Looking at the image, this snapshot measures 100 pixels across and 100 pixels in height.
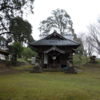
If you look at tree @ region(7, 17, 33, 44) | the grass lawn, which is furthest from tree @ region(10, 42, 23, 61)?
the grass lawn

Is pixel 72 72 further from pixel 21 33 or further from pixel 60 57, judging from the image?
pixel 21 33

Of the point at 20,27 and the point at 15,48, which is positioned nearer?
the point at 20,27

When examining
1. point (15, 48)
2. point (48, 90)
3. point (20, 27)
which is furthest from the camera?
point (15, 48)

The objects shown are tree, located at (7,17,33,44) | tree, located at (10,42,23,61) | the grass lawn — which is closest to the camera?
the grass lawn

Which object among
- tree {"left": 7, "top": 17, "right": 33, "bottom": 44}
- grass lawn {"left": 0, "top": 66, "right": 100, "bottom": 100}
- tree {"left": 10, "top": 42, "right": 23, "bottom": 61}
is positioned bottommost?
grass lawn {"left": 0, "top": 66, "right": 100, "bottom": 100}

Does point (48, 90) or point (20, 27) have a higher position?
point (20, 27)

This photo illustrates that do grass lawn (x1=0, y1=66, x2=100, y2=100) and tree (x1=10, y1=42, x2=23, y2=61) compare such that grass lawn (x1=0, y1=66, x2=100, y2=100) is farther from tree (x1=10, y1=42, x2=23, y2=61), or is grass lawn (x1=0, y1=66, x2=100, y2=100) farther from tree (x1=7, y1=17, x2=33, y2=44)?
tree (x1=10, y1=42, x2=23, y2=61)

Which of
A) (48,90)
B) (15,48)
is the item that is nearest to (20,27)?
(15,48)

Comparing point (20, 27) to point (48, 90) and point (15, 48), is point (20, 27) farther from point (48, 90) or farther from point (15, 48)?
point (48, 90)

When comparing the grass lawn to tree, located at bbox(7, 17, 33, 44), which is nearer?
the grass lawn

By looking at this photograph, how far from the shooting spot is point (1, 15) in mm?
13133

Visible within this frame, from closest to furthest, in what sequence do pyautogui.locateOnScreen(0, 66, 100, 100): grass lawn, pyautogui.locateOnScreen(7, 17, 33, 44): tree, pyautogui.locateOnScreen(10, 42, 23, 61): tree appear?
1. pyautogui.locateOnScreen(0, 66, 100, 100): grass lawn
2. pyautogui.locateOnScreen(7, 17, 33, 44): tree
3. pyautogui.locateOnScreen(10, 42, 23, 61): tree

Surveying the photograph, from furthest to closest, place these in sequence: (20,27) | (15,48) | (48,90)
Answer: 1. (15,48)
2. (20,27)
3. (48,90)

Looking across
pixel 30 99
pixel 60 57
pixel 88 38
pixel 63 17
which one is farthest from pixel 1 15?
pixel 63 17
